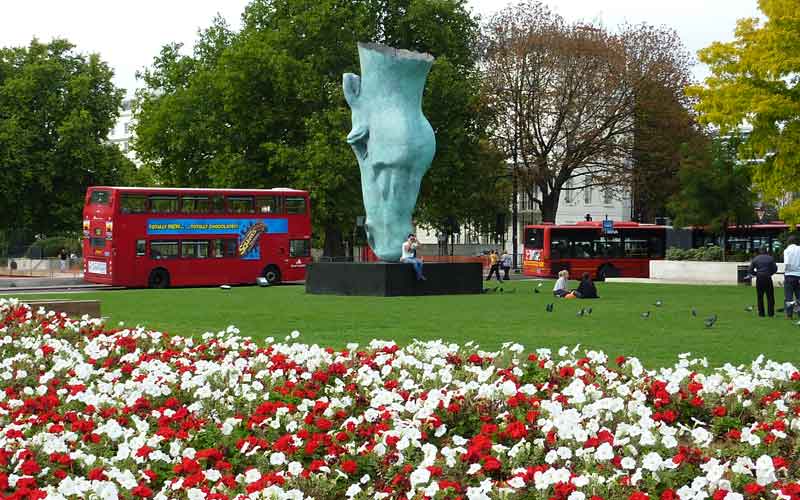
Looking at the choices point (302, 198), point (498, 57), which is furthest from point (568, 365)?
point (498, 57)

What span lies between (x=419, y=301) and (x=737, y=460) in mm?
18615

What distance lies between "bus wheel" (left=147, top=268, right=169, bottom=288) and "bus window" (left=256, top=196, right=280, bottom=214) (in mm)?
3777

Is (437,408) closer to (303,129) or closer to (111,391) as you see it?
(111,391)

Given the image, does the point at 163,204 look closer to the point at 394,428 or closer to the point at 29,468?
the point at 394,428

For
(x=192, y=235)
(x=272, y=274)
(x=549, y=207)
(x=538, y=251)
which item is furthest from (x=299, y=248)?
(x=549, y=207)

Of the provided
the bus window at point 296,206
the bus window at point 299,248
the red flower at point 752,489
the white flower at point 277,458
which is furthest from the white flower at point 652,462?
the bus window at point 299,248

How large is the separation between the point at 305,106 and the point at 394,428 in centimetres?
3764

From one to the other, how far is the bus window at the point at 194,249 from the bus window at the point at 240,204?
139 centimetres

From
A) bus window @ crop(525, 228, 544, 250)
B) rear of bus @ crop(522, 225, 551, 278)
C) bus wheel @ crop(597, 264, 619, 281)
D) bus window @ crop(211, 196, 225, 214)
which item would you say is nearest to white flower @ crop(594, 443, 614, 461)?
bus window @ crop(211, 196, 225, 214)

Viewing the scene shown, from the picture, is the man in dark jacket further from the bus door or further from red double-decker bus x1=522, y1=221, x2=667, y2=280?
red double-decker bus x1=522, y1=221, x2=667, y2=280

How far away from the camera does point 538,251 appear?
1853 inches

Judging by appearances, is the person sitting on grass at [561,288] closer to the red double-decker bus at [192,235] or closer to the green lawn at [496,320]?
the green lawn at [496,320]

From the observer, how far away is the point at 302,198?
3862 centimetres

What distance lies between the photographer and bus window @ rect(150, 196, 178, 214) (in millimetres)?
35531
